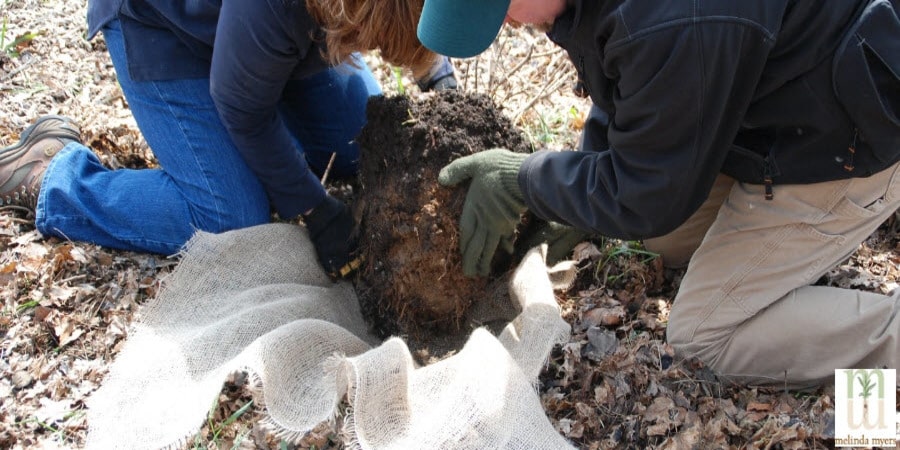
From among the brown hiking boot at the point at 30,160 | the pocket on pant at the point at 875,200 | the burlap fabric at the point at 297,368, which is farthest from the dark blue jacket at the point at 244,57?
the pocket on pant at the point at 875,200

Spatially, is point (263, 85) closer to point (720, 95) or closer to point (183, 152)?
point (183, 152)

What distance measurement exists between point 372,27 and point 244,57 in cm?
53

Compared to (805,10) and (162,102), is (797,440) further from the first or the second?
(162,102)

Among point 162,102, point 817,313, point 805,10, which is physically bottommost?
point 817,313

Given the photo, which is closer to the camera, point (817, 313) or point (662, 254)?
point (817, 313)

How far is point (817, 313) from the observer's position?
223 centimetres

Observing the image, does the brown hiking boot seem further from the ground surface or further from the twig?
the twig

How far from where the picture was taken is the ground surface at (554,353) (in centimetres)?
215

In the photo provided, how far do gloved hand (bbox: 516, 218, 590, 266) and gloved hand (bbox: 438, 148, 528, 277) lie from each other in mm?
223

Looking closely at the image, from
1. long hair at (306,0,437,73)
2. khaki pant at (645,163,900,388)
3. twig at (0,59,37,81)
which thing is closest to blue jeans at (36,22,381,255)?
long hair at (306,0,437,73)

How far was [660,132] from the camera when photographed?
1.84m

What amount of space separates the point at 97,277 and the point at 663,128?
2.31m

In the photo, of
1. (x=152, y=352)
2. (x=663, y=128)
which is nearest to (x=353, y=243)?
(x=152, y=352)

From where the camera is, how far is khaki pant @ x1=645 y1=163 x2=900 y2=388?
7.11ft
